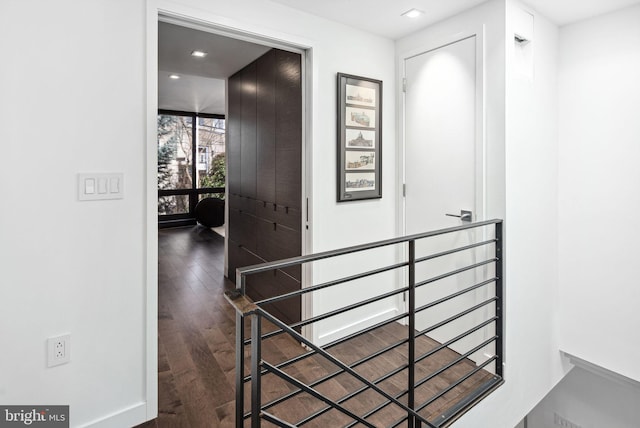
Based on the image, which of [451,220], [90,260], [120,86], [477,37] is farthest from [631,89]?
[90,260]

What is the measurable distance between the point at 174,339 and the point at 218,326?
0.38 meters

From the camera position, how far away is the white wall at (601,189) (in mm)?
2473

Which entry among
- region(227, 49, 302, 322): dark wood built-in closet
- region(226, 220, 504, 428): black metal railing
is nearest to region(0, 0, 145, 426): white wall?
region(226, 220, 504, 428): black metal railing

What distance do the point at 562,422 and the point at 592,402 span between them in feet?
1.33

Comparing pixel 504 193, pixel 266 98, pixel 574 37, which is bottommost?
pixel 504 193

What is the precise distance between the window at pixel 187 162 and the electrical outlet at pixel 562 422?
721 centimetres

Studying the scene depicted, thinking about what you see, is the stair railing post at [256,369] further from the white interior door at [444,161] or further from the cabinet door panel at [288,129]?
the white interior door at [444,161]

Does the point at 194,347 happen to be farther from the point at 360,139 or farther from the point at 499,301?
the point at 499,301

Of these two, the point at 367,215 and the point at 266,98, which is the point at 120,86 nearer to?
the point at 266,98

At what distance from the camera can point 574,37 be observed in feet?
8.81

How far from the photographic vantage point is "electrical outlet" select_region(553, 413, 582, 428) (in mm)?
3355

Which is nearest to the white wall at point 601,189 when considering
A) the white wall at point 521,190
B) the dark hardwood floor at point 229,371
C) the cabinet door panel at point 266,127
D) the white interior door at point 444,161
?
the white wall at point 521,190

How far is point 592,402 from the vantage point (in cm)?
319

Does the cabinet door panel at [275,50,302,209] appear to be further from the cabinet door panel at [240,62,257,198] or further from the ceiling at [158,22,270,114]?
the cabinet door panel at [240,62,257,198]
